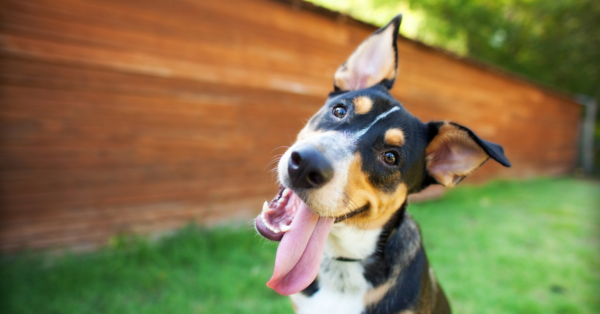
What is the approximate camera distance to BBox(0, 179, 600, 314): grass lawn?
3229mm

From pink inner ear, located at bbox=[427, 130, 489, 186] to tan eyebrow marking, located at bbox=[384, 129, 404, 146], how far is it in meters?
0.38

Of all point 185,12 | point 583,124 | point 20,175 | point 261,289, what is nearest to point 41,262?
point 20,175

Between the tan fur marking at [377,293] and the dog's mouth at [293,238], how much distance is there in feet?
1.58

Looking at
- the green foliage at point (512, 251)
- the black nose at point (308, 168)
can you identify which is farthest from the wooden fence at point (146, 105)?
the green foliage at point (512, 251)

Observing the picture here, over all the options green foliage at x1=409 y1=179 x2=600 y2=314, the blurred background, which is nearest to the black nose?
the blurred background

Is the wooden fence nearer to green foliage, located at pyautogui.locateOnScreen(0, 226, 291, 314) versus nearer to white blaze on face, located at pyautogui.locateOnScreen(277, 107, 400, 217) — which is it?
green foliage, located at pyautogui.locateOnScreen(0, 226, 291, 314)

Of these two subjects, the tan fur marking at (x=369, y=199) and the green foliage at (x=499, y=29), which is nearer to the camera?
the tan fur marking at (x=369, y=199)

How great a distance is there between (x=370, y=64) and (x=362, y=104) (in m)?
0.58

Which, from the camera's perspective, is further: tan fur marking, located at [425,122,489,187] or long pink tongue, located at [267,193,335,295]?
tan fur marking, located at [425,122,489,187]

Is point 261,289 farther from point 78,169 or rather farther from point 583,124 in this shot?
point 583,124

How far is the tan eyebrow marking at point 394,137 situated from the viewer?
75.4 inches

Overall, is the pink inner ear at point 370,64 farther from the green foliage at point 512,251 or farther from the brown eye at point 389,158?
the green foliage at point 512,251

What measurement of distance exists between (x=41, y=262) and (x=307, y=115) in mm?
4624

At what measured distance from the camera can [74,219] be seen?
13.2 ft
